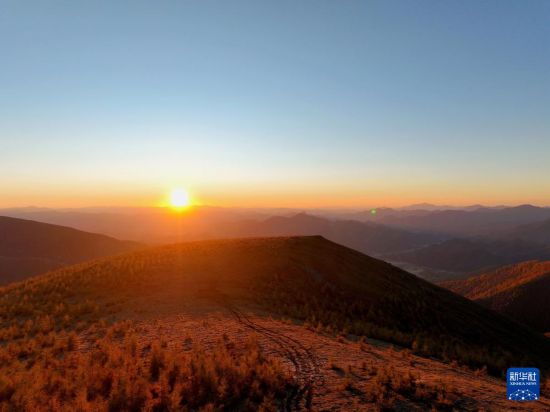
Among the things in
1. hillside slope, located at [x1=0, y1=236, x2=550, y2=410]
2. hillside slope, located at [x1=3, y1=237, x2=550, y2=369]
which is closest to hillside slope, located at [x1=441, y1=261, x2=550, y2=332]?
hillside slope, located at [x1=3, y1=237, x2=550, y2=369]

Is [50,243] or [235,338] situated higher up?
[235,338]

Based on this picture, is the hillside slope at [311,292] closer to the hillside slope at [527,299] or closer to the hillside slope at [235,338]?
the hillside slope at [235,338]

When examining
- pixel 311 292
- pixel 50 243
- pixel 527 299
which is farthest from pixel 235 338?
pixel 50 243

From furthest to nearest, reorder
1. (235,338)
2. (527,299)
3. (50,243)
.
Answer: (50,243) → (527,299) → (235,338)

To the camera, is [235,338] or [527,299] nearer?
[235,338]

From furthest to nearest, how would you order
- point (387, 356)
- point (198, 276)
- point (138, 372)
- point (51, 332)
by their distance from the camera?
point (198, 276), point (51, 332), point (387, 356), point (138, 372)

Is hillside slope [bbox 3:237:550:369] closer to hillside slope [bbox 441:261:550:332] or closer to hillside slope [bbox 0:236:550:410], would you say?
hillside slope [bbox 0:236:550:410]

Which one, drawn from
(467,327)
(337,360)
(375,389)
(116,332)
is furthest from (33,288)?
(467,327)

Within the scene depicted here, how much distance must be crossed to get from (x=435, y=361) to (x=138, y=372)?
11553 millimetres

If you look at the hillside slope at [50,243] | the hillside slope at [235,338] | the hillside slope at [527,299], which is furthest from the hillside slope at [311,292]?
the hillside slope at [50,243]

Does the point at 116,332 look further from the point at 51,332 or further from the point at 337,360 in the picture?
the point at 337,360

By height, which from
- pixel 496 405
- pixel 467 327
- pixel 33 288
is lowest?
pixel 467 327

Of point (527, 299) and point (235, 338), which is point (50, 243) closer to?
point (235, 338)

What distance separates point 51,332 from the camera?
583 inches
